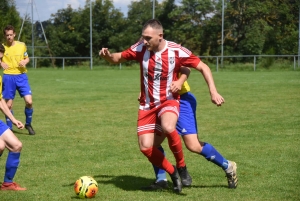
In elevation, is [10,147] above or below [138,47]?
below

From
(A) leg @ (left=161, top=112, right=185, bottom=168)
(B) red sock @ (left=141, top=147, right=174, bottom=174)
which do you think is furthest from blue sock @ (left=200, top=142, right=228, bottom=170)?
(B) red sock @ (left=141, top=147, right=174, bottom=174)

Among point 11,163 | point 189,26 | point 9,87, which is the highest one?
point 189,26

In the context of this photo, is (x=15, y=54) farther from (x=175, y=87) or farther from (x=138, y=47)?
(x=175, y=87)

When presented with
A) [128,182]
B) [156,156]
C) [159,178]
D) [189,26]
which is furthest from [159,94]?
[189,26]

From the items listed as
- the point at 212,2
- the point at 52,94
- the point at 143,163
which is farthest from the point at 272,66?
the point at 143,163

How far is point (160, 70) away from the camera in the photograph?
657 cm

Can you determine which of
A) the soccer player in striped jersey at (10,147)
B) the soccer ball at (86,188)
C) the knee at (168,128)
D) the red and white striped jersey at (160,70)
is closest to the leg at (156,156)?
the knee at (168,128)

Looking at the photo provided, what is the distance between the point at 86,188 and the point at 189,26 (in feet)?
152

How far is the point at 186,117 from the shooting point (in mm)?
6781

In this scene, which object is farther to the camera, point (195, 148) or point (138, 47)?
point (138, 47)

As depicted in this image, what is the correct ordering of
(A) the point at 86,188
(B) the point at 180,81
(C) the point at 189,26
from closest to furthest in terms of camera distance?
(A) the point at 86,188, (B) the point at 180,81, (C) the point at 189,26

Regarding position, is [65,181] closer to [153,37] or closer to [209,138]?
[153,37]

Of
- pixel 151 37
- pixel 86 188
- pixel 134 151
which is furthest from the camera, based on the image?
pixel 134 151

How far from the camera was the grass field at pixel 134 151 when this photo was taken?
21.9 ft
